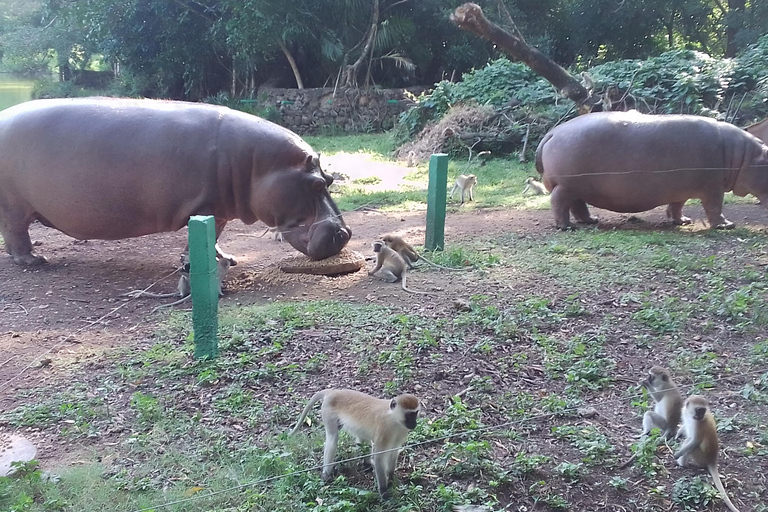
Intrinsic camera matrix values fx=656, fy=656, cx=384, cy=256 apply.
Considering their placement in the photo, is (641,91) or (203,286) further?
(641,91)

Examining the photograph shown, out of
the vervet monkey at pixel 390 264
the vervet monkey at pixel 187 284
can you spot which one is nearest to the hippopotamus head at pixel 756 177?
the vervet monkey at pixel 390 264

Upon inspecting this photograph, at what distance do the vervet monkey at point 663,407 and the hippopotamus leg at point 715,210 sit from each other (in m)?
5.56

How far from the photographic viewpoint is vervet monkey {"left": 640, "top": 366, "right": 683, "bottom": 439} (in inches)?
148

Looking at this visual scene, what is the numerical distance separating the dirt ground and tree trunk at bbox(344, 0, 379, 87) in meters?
13.5

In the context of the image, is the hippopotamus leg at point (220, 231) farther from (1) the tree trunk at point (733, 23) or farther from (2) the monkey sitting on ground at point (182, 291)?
(1) the tree trunk at point (733, 23)

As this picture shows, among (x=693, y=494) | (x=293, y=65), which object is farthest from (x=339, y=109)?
(x=693, y=494)

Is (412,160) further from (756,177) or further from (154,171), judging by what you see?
(154,171)

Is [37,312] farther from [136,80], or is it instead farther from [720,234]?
[136,80]

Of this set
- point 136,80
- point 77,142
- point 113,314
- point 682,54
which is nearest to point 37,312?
point 113,314

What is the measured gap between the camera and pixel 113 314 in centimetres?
614

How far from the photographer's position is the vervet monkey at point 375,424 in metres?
3.24

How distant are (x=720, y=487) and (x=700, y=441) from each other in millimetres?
239

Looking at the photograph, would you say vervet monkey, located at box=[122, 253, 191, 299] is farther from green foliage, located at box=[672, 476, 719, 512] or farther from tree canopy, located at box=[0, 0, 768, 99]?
tree canopy, located at box=[0, 0, 768, 99]

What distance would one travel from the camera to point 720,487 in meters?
3.28
